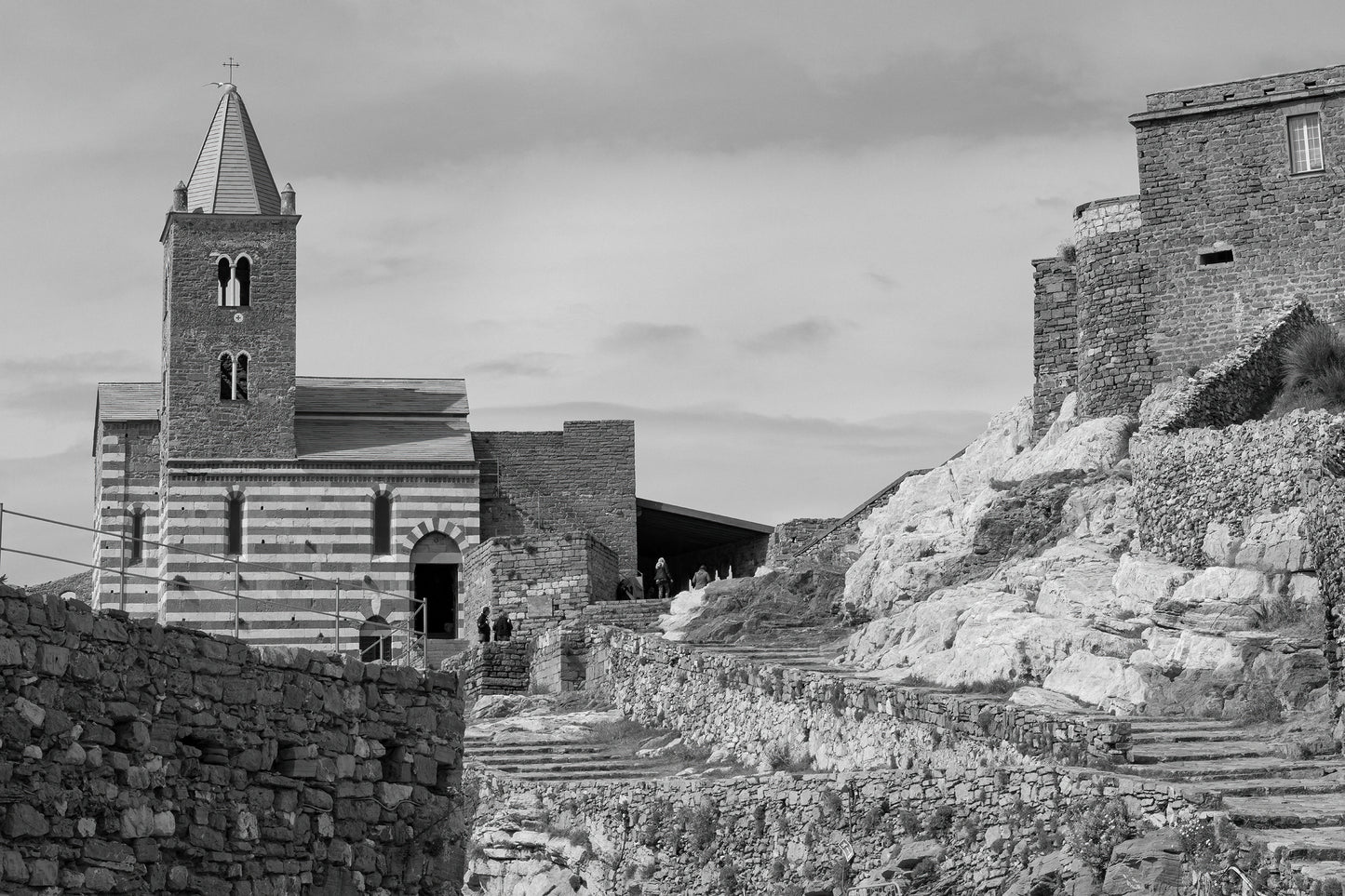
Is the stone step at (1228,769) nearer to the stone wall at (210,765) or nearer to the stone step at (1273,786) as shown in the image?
the stone step at (1273,786)

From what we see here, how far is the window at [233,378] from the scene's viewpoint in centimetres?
4597

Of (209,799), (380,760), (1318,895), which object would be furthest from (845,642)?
(209,799)

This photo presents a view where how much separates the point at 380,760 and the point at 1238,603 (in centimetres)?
1426

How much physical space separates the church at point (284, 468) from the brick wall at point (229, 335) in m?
0.04

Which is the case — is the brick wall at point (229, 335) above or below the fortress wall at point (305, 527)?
above

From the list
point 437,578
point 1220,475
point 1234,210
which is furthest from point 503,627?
point 1220,475

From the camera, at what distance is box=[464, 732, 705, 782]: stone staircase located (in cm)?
2809

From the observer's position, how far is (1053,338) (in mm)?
37375

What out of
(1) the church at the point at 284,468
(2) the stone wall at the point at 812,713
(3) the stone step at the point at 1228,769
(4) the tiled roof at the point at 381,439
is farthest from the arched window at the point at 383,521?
(3) the stone step at the point at 1228,769

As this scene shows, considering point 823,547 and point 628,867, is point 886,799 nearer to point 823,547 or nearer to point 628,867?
point 628,867

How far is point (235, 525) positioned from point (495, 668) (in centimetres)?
940

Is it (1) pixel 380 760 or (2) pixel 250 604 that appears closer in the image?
(1) pixel 380 760

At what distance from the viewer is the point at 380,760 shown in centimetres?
1523

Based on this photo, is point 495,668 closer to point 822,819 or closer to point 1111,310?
point 1111,310
